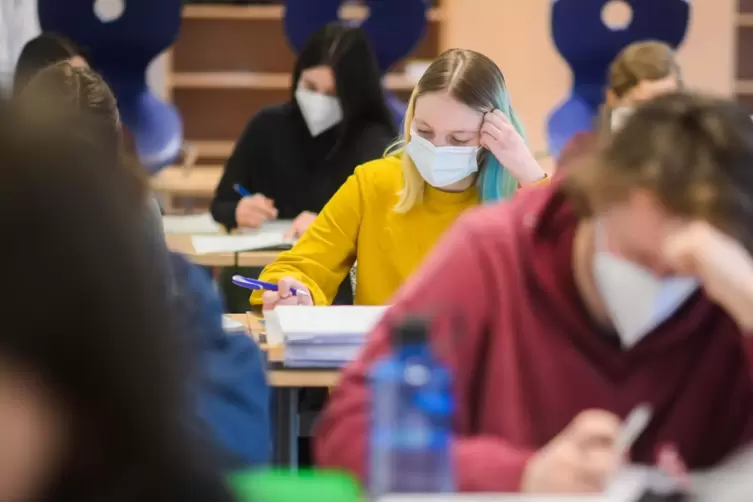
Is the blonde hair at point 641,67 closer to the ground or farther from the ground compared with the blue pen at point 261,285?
farther from the ground

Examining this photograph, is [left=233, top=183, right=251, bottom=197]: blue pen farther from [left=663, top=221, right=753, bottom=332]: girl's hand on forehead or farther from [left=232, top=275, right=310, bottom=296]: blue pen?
[left=663, top=221, right=753, bottom=332]: girl's hand on forehead

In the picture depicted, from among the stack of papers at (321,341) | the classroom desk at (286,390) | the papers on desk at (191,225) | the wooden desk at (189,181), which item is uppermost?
the stack of papers at (321,341)

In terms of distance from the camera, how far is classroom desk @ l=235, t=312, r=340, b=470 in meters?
2.04

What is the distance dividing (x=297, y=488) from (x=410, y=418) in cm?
20

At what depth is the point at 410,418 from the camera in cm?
122

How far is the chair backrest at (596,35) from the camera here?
5051 mm

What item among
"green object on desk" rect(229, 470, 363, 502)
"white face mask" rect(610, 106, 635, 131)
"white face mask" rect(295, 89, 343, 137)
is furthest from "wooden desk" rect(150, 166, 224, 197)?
"green object on desk" rect(229, 470, 363, 502)

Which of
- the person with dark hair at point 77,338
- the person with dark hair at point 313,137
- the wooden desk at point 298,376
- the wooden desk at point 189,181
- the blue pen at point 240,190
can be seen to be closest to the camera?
the person with dark hair at point 77,338

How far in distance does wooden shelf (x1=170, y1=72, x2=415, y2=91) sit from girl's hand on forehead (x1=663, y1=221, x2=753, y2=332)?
5.12 m

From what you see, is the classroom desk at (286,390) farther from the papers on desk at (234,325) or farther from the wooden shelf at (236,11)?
the wooden shelf at (236,11)

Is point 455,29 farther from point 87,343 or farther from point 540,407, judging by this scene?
point 87,343

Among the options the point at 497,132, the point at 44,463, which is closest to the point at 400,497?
the point at 44,463

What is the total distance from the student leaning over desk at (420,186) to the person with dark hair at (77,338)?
1724mm

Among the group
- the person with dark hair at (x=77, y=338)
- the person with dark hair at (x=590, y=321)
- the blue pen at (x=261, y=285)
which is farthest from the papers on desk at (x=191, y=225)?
the person with dark hair at (x=77, y=338)
